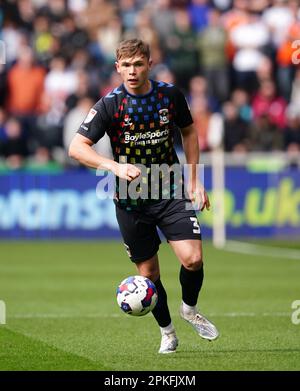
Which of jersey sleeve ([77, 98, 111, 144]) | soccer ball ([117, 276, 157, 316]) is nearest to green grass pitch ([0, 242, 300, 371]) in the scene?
soccer ball ([117, 276, 157, 316])

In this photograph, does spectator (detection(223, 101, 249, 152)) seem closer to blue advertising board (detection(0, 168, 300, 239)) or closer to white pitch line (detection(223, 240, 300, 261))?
blue advertising board (detection(0, 168, 300, 239))

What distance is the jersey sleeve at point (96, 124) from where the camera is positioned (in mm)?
8805

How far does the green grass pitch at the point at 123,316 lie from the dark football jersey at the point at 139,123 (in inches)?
54.5

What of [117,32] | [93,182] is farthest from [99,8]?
[93,182]

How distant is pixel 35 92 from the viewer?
22219mm

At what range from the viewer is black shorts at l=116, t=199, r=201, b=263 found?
900 cm

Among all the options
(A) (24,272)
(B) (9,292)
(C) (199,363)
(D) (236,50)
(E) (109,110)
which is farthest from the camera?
(D) (236,50)

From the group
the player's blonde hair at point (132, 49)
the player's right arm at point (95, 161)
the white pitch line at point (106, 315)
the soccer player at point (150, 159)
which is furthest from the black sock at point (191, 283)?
the white pitch line at point (106, 315)

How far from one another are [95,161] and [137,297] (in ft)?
3.67

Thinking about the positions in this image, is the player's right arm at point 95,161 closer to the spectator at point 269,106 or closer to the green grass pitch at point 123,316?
the green grass pitch at point 123,316

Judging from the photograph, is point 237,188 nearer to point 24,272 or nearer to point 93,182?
point 93,182

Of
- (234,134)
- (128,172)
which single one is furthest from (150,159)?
(234,134)

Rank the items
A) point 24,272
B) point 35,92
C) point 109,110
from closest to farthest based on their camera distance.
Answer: point 109,110, point 24,272, point 35,92

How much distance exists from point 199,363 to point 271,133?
14.4 metres
